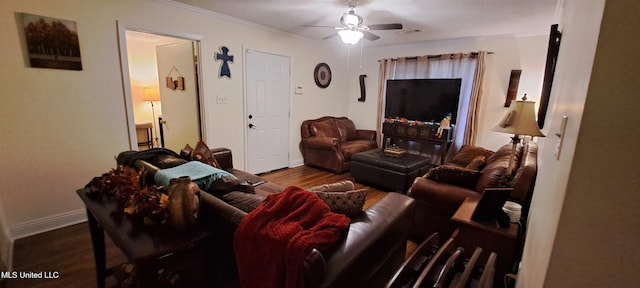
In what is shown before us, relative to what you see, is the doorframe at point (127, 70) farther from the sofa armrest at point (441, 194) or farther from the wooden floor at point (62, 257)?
the sofa armrest at point (441, 194)

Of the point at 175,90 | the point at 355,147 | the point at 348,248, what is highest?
the point at 175,90

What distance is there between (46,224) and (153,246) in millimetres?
2311

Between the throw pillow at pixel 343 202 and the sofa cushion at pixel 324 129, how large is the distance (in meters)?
3.28

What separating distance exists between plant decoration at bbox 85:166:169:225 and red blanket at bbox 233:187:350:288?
0.42 metres

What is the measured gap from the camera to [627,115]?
528 millimetres

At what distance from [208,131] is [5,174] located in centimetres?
179

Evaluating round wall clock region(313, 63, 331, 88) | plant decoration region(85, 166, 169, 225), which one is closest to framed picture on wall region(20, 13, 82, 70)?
plant decoration region(85, 166, 169, 225)

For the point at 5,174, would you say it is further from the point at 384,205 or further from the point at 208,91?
the point at 384,205

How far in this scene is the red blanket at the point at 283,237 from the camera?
0.99m

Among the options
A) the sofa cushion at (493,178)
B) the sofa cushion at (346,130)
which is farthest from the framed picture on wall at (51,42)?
the sofa cushion at (346,130)

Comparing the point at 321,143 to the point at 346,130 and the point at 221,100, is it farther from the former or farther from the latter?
the point at 221,100

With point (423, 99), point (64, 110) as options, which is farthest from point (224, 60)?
point (423, 99)

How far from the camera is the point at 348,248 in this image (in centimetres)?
115

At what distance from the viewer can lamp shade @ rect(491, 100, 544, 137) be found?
1.87 meters
